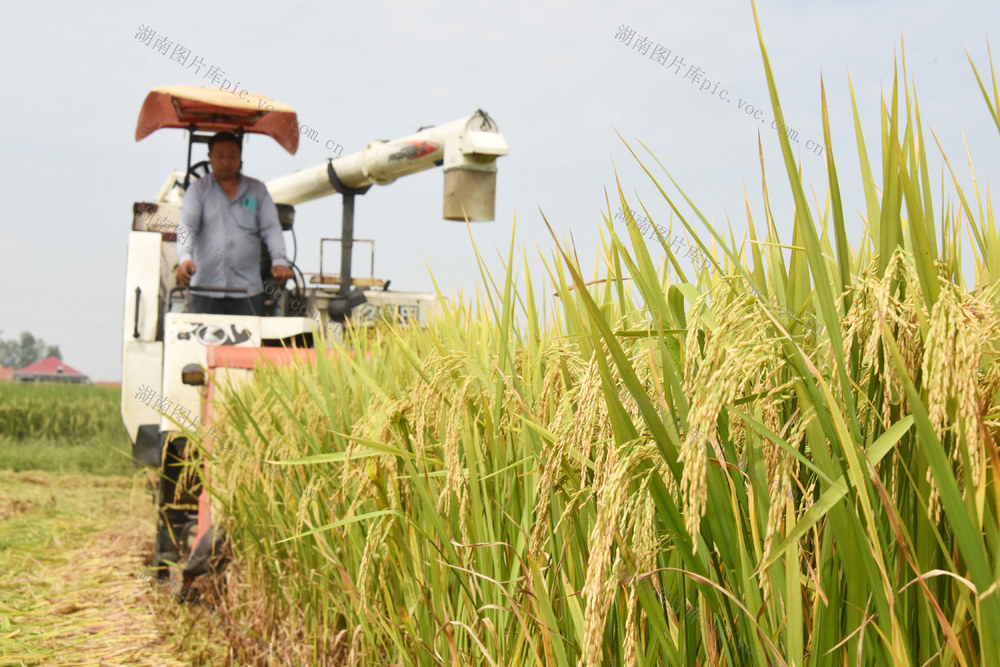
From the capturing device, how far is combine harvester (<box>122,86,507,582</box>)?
5.32 meters

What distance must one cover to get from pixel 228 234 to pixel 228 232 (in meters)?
0.01

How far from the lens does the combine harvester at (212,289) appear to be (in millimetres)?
5320

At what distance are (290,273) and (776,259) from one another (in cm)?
531

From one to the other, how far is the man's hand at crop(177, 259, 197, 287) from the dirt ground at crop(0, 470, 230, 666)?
187 centimetres

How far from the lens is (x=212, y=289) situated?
5.85 metres

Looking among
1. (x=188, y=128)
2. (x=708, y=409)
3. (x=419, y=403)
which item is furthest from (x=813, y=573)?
(x=188, y=128)

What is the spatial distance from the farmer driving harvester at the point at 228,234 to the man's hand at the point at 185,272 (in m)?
0.03

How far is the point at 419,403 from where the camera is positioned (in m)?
2.21

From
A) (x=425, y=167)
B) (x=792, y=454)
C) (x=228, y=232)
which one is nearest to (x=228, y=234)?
(x=228, y=232)

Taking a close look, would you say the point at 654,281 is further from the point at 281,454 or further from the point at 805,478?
the point at 281,454

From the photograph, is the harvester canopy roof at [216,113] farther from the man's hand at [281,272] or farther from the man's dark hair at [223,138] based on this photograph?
the man's hand at [281,272]

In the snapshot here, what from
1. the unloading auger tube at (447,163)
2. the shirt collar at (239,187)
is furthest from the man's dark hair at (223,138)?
the unloading auger tube at (447,163)

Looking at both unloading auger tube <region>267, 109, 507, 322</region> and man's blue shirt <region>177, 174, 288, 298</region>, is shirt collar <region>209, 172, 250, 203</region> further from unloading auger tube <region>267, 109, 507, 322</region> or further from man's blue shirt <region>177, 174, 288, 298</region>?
unloading auger tube <region>267, 109, 507, 322</region>

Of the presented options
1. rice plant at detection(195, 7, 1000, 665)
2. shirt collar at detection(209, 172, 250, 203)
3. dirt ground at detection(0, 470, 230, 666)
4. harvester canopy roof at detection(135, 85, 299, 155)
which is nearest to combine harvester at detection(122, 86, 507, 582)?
harvester canopy roof at detection(135, 85, 299, 155)
